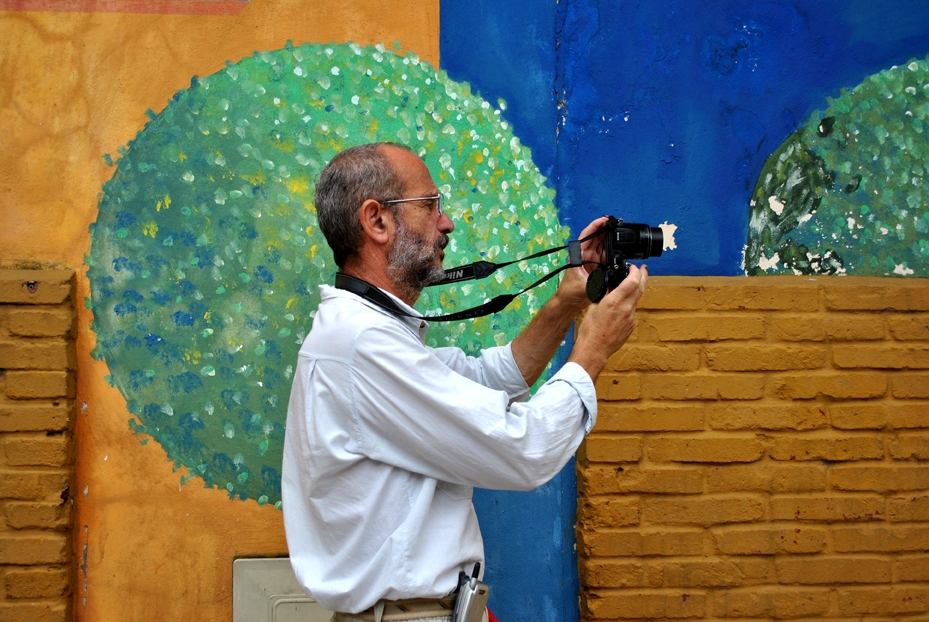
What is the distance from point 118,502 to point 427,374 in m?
1.33

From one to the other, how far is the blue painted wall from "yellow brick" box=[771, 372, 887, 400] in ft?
1.26

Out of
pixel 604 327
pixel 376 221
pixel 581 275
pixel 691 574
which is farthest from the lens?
pixel 691 574

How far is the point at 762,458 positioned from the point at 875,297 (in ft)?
2.00

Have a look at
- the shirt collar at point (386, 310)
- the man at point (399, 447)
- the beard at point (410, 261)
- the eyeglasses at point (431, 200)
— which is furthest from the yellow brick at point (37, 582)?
the eyeglasses at point (431, 200)

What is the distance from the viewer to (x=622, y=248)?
2.06m

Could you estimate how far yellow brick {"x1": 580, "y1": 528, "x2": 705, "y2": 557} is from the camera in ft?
8.33

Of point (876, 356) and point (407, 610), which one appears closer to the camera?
point (407, 610)

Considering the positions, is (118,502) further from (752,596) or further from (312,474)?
(752,596)

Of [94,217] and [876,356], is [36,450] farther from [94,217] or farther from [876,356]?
[876,356]

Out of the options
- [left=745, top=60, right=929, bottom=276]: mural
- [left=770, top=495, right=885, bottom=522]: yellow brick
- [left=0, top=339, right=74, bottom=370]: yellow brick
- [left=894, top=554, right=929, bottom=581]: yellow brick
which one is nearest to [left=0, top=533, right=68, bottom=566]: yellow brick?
[left=0, top=339, right=74, bottom=370]: yellow brick

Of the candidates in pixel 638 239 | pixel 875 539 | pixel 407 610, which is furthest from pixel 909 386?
pixel 407 610

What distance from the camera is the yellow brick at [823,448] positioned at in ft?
8.49

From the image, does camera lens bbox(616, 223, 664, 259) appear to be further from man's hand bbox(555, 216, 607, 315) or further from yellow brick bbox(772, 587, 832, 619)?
yellow brick bbox(772, 587, 832, 619)

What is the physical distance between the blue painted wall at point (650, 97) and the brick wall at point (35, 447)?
1.45 m
